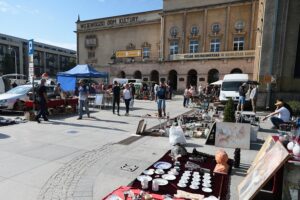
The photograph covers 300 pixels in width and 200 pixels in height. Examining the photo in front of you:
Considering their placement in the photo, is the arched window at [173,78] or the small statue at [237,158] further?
the arched window at [173,78]

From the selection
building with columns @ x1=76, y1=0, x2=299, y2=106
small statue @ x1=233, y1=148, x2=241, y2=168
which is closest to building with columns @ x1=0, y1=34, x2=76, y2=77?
building with columns @ x1=76, y1=0, x2=299, y2=106

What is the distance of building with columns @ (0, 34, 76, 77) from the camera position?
66.6 m

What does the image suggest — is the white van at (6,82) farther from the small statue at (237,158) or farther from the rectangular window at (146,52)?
the rectangular window at (146,52)

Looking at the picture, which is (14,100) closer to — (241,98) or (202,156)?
(202,156)

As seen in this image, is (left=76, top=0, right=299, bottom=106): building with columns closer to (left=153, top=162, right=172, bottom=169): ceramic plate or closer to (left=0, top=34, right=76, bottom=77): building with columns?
(left=153, top=162, right=172, bottom=169): ceramic plate

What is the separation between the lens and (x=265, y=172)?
9.96 feet

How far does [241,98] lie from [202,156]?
1044cm

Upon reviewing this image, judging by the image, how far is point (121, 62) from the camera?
4097cm

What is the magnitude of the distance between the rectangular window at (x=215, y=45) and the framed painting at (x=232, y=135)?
30.7m

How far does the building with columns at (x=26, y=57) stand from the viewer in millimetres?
66625

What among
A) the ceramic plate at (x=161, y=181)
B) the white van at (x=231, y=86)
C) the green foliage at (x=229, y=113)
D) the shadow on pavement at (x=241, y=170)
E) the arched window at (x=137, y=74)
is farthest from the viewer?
the arched window at (x=137, y=74)

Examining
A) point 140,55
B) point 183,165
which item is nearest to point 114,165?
point 183,165

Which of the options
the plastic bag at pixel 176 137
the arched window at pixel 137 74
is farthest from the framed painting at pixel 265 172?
the arched window at pixel 137 74

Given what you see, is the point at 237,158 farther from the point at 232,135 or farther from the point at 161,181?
the point at 161,181
